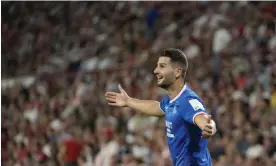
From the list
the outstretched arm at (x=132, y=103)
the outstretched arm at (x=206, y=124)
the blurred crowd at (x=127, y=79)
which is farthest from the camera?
the blurred crowd at (x=127, y=79)

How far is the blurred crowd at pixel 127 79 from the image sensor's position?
10.7 m

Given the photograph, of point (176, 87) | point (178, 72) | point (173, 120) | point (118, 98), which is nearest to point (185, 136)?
point (173, 120)

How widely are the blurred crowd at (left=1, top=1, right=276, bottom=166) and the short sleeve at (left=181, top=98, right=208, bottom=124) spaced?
389 centimetres

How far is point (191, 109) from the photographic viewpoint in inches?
222

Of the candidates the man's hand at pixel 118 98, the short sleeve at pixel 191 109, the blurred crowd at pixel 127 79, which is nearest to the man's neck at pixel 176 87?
the short sleeve at pixel 191 109

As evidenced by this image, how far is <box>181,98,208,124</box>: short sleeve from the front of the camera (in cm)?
558

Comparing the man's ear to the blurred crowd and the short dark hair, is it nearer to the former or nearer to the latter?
the short dark hair

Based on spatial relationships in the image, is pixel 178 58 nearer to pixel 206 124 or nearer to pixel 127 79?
pixel 206 124

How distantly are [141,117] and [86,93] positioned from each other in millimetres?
2449

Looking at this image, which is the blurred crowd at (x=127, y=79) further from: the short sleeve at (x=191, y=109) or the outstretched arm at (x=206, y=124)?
the outstretched arm at (x=206, y=124)

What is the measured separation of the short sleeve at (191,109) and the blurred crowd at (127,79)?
3888 millimetres

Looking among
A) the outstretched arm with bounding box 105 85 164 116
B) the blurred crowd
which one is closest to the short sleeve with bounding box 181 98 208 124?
the outstretched arm with bounding box 105 85 164 116

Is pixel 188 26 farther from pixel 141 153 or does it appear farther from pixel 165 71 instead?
pixel 165 71

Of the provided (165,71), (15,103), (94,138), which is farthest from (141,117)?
(165,71)
